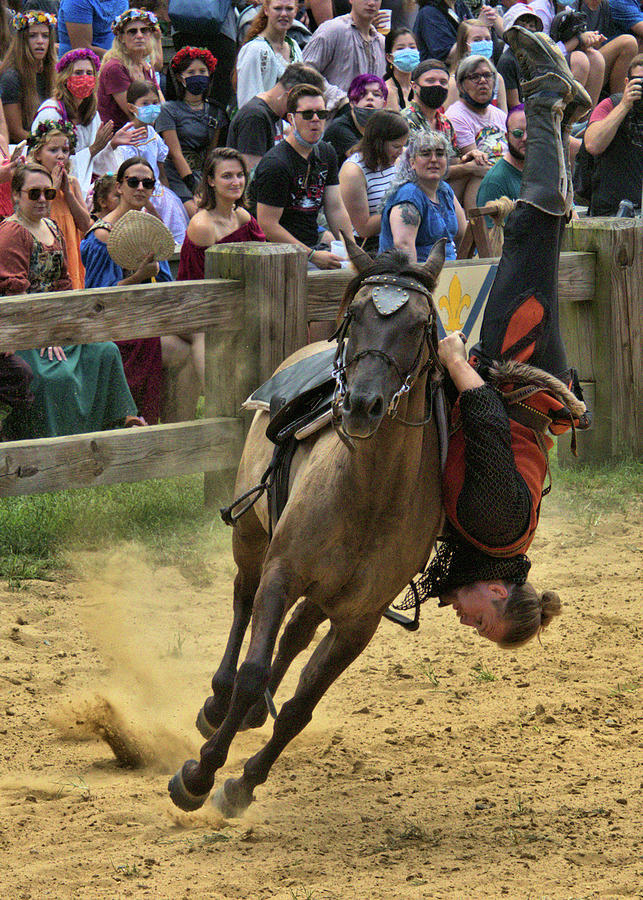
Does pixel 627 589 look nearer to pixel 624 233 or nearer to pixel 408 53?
pixel 624 233

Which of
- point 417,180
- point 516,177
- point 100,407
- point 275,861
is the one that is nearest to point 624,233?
point 516,177

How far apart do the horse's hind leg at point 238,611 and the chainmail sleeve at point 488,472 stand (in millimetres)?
1243

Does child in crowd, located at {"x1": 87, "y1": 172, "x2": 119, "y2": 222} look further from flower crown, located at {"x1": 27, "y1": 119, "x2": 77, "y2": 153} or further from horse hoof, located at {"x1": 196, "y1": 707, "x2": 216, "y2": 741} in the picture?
horse hoof, located at {"x1": 196, "y1": 707, "x2": 216, "y2": 741}

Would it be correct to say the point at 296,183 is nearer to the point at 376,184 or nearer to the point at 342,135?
the point at 376,184

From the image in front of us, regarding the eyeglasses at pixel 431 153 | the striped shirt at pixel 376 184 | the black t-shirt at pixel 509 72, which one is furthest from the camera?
the black t-shirt at pixel 509 72

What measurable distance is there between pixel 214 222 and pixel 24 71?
2559 mm

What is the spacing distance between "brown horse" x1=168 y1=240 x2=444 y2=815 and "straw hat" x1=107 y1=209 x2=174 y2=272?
3.25m

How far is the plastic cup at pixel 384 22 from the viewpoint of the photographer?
35.7 ft

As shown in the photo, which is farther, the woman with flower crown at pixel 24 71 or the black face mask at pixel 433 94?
the black face mask at pixel 433 94

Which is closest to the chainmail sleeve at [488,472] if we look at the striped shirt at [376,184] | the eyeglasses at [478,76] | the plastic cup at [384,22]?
the striped shirt at [376,184]

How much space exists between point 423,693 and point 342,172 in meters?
4.08

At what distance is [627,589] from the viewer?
6.71 metres

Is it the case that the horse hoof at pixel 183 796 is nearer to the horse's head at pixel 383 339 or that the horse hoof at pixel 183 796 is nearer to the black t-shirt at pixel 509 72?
the horse's head at pixel 383 339

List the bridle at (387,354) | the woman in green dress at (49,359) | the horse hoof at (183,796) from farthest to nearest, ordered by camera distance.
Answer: the woman in green dress at (49,359)
the horse hoof at (183,796)
the bridle at (387,354)
